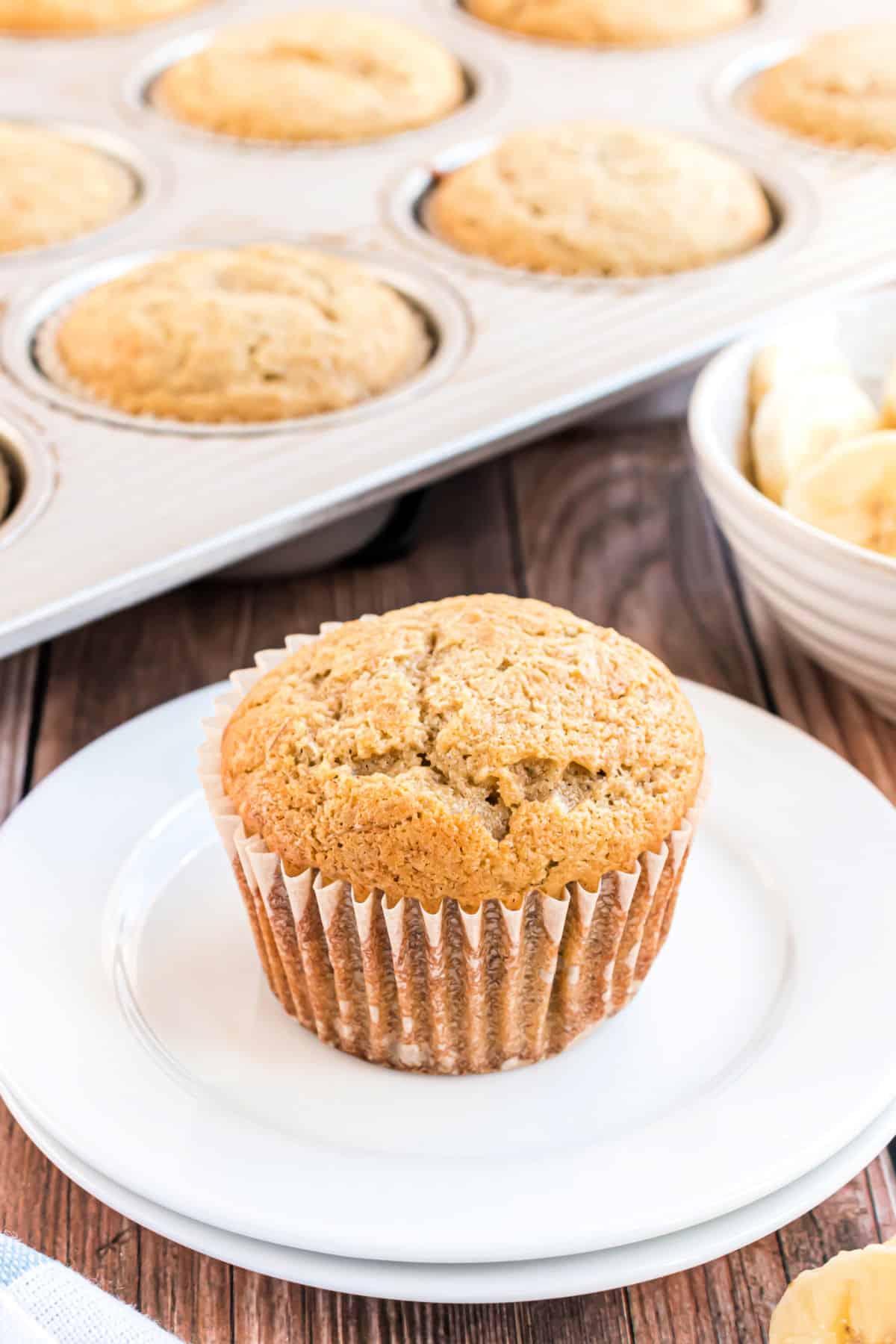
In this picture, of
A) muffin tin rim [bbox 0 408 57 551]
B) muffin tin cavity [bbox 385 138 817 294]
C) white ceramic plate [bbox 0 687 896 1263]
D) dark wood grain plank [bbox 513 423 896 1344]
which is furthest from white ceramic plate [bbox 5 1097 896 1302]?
muffin tin cavity [bbox 385 138 817 294]

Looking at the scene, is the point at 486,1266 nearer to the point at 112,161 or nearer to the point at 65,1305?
the point at 65,1305

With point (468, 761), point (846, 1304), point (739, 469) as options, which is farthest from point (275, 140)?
point (846, 1304)

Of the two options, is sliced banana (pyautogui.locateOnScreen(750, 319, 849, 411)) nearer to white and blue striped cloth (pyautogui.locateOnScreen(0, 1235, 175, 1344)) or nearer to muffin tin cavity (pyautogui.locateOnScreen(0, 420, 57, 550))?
muffin tin cavity (pyautogui.locateOnScreen(0, 420, 57, 550))

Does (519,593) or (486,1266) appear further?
(519,593)

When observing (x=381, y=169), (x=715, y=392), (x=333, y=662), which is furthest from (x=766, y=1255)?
(x=381, y=169)

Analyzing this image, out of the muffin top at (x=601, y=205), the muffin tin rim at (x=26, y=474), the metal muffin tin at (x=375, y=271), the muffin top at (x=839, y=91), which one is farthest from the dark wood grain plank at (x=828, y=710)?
the muffin top at (x=839, y=91)

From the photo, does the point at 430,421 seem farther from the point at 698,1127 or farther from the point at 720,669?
the point at 698,1127

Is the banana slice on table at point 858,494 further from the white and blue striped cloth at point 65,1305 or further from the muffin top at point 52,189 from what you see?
the muffin top at point 52,189
